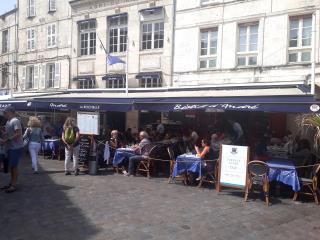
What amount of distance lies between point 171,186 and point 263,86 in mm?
6351

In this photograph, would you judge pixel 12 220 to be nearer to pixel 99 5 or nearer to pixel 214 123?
pixel 214 123

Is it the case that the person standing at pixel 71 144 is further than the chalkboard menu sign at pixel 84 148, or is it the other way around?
the chalkboard menu sign at pixel 84 148

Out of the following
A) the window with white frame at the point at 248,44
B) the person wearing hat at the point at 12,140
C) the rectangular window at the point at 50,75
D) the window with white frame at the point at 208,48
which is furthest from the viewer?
the rectangular window at the point at 50,75

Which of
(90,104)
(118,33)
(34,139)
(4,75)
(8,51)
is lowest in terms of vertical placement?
(34,139)

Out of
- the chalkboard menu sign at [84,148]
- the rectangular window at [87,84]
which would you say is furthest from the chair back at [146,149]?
the rectangular window at [87,84]

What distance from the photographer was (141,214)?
6.69 m

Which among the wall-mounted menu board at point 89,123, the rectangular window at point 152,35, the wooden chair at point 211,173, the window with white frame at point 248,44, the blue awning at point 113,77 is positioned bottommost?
the wooden chair at point 211,173

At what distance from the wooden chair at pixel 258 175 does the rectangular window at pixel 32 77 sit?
683 inches

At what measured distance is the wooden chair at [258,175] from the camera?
26.2 feet

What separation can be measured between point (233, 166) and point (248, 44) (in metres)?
7.57

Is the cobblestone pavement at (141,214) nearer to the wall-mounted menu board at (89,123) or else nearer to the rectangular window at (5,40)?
the wall-mounted menu board at (89,123)

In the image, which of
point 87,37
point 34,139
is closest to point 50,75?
point 87,37

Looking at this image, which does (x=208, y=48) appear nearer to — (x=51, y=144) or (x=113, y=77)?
(x=113, y=77)

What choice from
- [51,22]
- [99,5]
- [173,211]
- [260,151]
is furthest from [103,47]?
[173,211]
